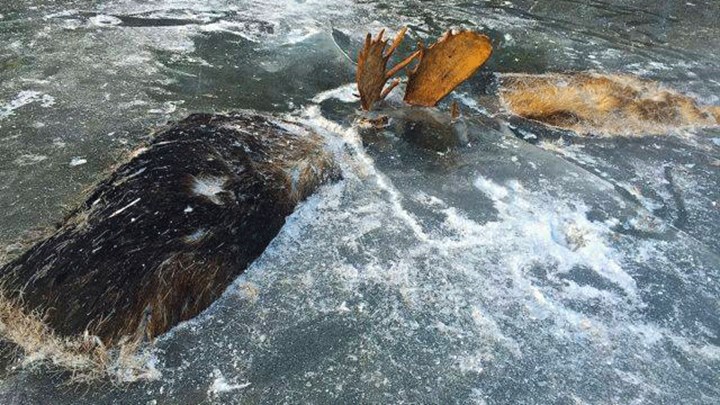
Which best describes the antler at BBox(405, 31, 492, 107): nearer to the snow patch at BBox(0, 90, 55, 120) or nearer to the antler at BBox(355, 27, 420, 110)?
the antler at BBox(355, 27, 420, 110)

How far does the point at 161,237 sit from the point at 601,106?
14.3ft

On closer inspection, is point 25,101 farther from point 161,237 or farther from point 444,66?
point 444,66

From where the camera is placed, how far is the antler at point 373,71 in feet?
16.0

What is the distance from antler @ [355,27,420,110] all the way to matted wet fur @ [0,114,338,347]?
1.59m

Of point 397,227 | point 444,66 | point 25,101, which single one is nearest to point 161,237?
point 397,227

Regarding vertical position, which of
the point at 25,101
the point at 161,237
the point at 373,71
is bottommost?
the point at 25,101

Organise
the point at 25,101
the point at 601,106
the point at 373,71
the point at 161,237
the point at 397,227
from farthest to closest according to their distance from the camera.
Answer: the point at 601,106, the point at 373,71, the point at 25,101, the point at 397,227, the point at 161,237

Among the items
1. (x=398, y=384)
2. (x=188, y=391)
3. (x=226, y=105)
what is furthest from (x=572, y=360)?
(x=226, y=105)

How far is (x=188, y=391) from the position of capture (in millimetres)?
2475

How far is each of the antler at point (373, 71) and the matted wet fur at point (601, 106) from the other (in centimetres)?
126

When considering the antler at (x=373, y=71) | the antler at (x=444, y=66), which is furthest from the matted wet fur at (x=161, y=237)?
the antler at (x=444, y=66)

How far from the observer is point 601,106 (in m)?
5.39

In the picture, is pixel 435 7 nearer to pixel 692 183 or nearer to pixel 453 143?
pixel 453 143

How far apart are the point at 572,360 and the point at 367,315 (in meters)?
1.07
